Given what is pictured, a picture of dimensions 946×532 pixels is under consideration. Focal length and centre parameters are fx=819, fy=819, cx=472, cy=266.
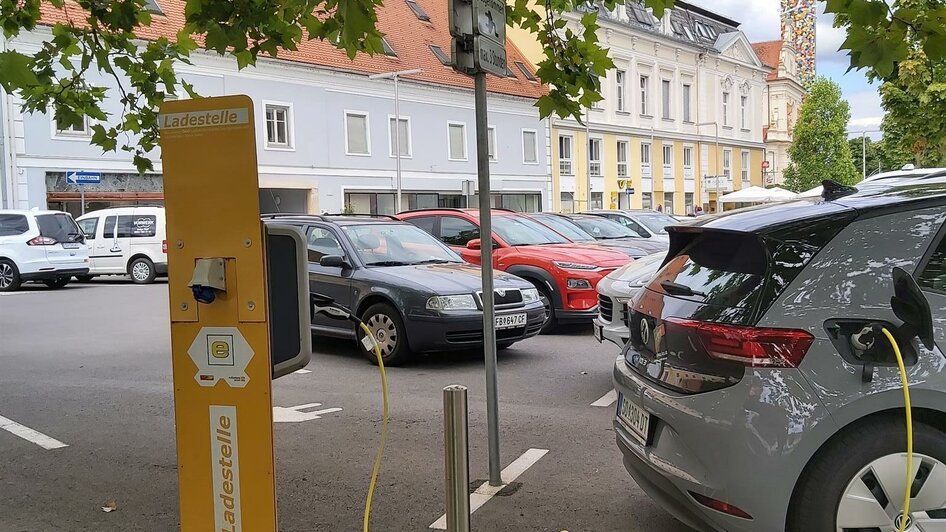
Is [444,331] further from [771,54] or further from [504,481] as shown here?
[771,54]

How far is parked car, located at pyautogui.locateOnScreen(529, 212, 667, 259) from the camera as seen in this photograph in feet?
40.9

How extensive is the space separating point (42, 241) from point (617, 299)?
1587cm

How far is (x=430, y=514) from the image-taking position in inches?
175

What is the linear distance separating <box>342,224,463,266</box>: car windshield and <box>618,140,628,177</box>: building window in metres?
37.9

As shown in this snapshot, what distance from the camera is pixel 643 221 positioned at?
1712 centimetres

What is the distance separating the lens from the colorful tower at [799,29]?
235 feet

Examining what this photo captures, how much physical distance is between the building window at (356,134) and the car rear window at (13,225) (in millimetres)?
14879

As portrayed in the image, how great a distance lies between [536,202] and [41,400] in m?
34.6

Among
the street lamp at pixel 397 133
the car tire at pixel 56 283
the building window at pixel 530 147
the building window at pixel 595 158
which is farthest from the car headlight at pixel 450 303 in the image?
the building window at pixel 595 158

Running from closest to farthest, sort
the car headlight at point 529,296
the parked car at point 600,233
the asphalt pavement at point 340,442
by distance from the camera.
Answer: the asphalt pavement at point 340,442, the car headlight at point 529,296, the parked car at point 600,233

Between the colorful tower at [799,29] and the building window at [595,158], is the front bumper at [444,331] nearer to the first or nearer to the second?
the building window at [595,158]

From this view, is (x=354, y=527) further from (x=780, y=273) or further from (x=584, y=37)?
(x=584, y=37)

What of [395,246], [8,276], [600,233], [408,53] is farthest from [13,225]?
[408,53]

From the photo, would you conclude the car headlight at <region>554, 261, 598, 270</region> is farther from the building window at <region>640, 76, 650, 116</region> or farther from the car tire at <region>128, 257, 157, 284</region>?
the building window at <region>640, 76, 650, 116</region>
